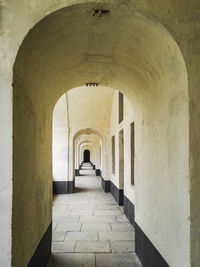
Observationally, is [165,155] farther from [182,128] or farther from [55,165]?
[55,165]

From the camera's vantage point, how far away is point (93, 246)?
4.77 metres

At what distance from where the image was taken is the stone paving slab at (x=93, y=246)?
458 cm

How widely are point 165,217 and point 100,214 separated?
503 centimetres

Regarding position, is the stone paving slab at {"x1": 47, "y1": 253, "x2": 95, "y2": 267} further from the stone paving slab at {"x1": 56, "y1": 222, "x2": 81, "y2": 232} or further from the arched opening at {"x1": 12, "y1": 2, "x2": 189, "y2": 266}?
the stone paving slab at {"x1": 56, "y1": 222, "x2": 81, "y2": 232}

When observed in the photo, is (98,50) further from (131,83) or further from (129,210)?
(129,210)

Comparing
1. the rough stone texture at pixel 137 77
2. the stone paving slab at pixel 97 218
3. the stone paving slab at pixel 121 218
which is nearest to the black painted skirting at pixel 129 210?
the stone paving slab at pixel 121 218

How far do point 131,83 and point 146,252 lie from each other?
2.85 meters

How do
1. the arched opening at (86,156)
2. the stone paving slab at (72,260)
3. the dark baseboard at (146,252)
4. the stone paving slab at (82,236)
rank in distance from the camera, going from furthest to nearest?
the arched opening at (86,156)
the stone paving slab at (82,236)
the stone paving slab at (72,260)
the dark baseboard at (146,252)

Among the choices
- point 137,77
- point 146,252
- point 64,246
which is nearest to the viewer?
point 137,77

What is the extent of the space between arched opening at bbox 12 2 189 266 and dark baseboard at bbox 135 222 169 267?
13 cm

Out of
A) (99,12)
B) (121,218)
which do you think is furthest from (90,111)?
(99,12)

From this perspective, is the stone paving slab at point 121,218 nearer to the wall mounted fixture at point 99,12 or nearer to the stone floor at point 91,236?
the stone floor at point 91,236

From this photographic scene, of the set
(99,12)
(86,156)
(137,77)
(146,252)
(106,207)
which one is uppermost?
(99,12)

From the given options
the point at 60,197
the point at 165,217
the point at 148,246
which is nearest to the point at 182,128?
the point at 165,217
